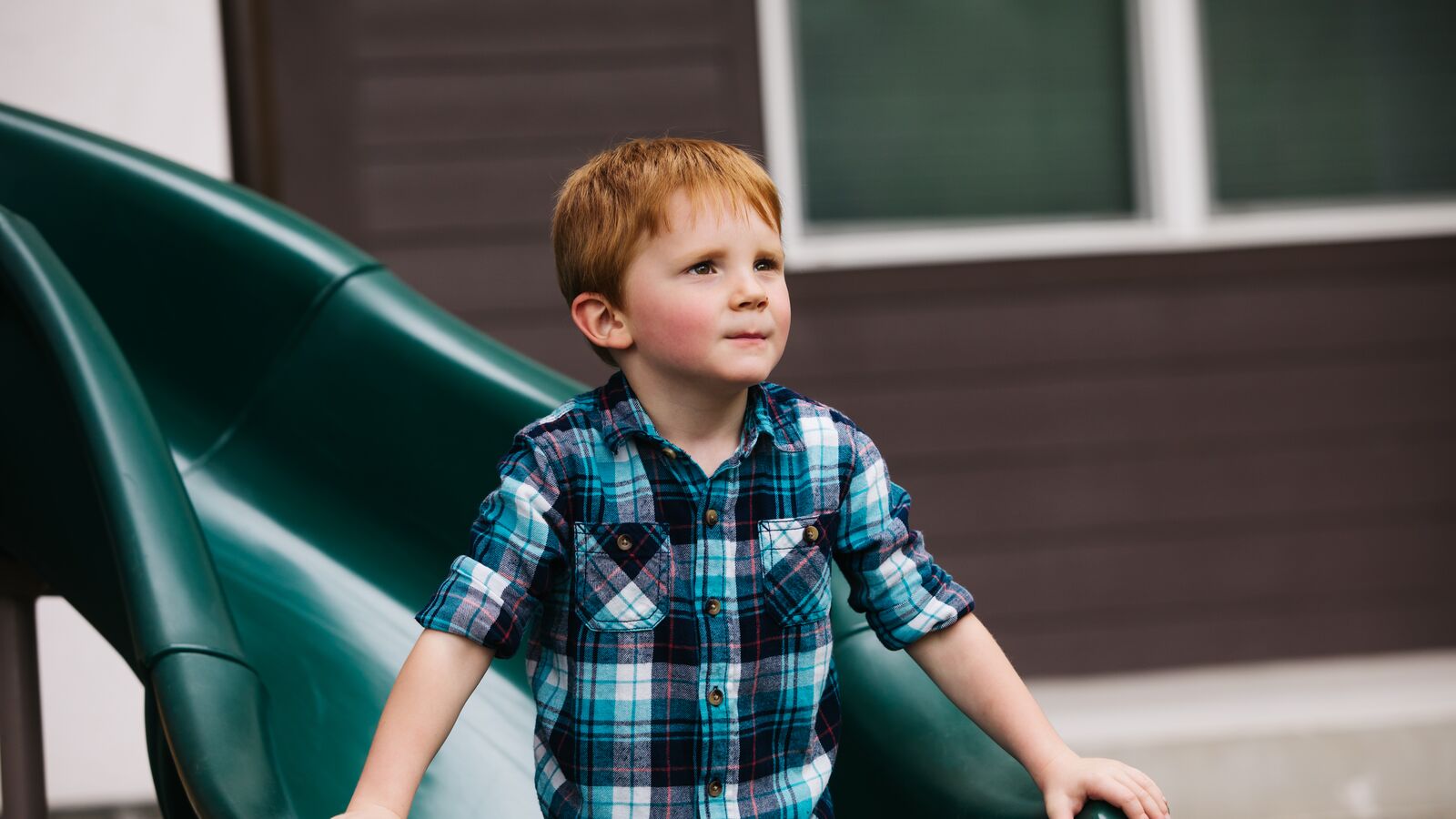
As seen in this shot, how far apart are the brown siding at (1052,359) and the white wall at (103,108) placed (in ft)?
1.14

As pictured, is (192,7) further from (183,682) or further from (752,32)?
(183,682)

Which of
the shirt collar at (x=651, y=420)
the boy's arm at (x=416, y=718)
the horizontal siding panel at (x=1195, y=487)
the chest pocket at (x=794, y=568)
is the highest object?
the shirt collar at (x=651, y=420)

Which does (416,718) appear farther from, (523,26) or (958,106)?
(958,106)

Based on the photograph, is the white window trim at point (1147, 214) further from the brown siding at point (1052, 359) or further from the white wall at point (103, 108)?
the white wall at point (103, 108)

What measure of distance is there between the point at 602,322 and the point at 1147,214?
2.39m

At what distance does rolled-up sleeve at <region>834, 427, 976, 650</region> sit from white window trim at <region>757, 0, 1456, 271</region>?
1914 mm

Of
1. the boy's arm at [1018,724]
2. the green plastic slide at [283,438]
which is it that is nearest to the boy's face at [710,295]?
the boy's arm at [1018,724]

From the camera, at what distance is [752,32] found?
305 centimetres

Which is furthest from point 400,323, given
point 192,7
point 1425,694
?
point 1425,694

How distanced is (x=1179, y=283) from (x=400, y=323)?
2.15m

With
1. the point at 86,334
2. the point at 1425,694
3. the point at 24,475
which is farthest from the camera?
the point at 1425,694

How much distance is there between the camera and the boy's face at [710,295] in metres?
1.10

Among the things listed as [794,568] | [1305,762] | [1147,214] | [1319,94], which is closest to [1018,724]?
[794,568]

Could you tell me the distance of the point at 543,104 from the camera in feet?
9.91
